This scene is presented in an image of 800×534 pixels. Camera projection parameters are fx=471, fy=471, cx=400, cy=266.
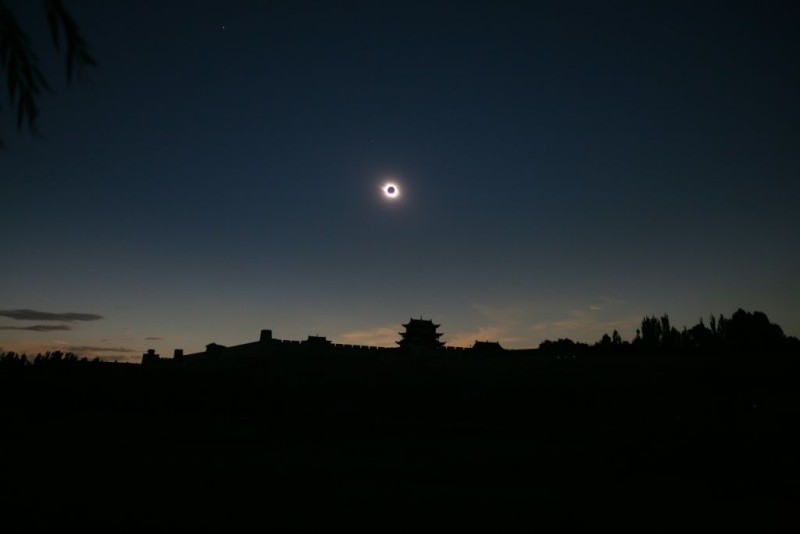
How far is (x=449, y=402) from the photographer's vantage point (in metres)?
23.3

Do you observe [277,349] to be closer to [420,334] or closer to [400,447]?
[400,447]

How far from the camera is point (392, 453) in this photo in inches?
522

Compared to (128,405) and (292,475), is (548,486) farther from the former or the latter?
(128,405)

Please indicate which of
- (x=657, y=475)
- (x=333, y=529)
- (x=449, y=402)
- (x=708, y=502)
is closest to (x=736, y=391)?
(x=449, y=402)

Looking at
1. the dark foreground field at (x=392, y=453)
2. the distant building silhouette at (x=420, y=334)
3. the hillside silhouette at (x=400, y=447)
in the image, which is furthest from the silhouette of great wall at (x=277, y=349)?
the distant building silhouette at (x=420, y=334)

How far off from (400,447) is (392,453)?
1.10 m

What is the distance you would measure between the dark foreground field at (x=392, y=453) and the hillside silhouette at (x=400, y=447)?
6 cm

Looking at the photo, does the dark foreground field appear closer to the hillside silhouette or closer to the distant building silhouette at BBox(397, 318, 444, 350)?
the hillside silhouette

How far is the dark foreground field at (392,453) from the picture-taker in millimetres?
7242

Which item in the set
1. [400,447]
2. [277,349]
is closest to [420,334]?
[277,349]

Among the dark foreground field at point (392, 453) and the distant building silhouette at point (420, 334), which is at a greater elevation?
the distant building silhouette at point (420, 334)

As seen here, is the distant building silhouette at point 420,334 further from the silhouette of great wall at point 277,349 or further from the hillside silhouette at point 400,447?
the hillside silhouette at point 400,447

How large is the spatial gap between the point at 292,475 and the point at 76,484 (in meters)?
3.86

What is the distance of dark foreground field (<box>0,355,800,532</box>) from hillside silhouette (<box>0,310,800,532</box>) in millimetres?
63
